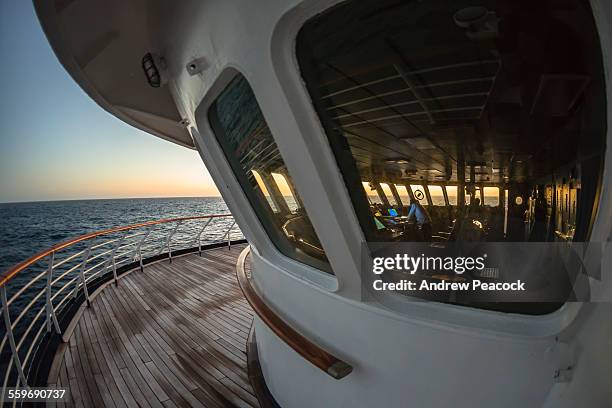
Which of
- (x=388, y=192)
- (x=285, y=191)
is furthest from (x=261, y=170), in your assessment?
(x=388, y=192)

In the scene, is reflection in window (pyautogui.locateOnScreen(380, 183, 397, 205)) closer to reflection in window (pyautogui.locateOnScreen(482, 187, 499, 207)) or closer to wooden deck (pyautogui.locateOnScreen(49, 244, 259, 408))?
reflection in window (pyautogui.locateOnScreen(482, 187, 499, 207))

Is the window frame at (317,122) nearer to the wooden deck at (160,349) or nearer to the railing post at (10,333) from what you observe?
the wooden deck at (160,349)

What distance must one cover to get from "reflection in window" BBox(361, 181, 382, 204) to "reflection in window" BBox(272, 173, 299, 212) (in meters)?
0.41

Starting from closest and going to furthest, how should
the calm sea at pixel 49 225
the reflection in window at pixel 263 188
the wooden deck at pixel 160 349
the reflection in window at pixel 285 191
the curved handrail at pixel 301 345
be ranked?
the curved handrail at pixel 301 345 < the reflection in window at pixel 285 191 < the reflection in window at pixel 263 188 < the wooden deck at pixel 160 349 < the calm sea at pixel 49 225

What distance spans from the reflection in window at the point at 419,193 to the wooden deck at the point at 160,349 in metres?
1.87

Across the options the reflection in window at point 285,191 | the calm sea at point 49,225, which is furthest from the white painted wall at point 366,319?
the calm sea at point 49,225

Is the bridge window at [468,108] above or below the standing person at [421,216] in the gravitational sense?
above

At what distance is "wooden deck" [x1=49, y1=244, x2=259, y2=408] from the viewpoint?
205cm

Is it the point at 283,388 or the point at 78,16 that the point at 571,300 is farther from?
the point at 78,16

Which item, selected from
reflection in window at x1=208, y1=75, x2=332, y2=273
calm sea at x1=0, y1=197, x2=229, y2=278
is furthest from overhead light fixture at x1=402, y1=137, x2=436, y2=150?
calm sea at x1=0, y1=197, x2=229, y2=278

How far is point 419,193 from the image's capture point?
1033 millimetres

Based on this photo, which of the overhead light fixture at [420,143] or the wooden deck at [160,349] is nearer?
the overhead light fixture at [420,143]

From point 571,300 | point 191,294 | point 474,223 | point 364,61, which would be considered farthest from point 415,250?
point 191,294

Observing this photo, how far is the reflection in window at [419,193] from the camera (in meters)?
1.01
